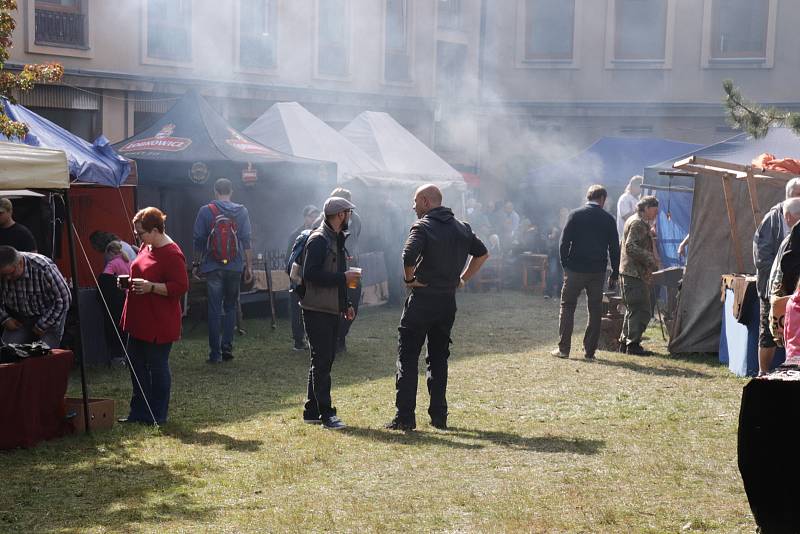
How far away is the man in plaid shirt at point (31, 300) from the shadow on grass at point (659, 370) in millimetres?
5887

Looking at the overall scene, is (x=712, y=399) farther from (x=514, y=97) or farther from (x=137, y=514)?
(x=514, y=97)

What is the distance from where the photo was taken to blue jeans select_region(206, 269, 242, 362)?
39.3 feet

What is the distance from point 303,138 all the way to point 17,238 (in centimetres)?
871

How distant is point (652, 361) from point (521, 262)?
1016cm

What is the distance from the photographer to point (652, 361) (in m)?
12.3

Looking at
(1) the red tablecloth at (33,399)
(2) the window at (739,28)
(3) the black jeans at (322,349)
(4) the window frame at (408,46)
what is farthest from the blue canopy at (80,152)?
(2) the window at (739,28)

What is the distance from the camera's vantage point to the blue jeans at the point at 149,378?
8500 millimetres

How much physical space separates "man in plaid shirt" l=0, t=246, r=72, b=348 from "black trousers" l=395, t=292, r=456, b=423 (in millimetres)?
2567

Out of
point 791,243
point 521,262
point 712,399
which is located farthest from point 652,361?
point 521,262

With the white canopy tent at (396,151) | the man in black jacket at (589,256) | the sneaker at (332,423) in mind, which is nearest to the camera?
the sneaker at (332,423)

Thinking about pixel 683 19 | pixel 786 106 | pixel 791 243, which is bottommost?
pixel 791 243

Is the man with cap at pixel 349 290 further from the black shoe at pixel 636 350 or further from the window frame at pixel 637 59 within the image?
the window frame at pixel 637 59

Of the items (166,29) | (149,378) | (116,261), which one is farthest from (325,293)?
(166,29)

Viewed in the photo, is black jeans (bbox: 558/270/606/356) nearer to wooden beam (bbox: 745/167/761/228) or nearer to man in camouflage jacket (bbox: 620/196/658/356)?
man in camouflage jacket (bbox: 620/196/658/356)
